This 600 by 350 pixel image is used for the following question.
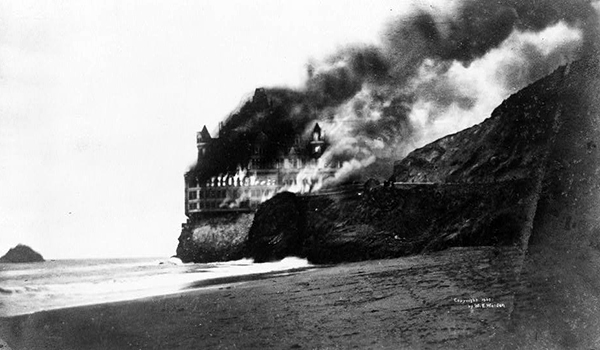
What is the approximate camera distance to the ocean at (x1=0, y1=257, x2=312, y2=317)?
5.02m

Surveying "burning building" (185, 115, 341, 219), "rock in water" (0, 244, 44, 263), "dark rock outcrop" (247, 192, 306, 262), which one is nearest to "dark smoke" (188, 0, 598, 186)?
"burning building" (185, 115, 341, 219)

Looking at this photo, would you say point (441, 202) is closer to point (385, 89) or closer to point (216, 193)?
point (385, 89)

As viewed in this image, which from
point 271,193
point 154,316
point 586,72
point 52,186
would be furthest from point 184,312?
point 586,72

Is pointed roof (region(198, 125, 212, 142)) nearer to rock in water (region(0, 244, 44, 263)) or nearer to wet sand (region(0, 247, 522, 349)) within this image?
wet sand (region(0, 247, 522, 349))

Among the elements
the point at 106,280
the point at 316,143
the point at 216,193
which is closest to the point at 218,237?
the point at 216,193

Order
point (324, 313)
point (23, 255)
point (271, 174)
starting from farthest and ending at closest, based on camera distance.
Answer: point (23, 255), point (271, 174), point (324, 313)

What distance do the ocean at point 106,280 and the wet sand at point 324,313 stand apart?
0.19 feet

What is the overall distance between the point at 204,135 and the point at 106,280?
1.41 m

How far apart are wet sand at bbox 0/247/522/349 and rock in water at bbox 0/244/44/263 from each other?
0.46 meters

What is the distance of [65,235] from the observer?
17.0 ft

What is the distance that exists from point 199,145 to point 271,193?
705 millimetres

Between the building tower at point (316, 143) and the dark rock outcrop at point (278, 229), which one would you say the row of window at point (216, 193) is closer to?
the dark rock outcrop at point (278, 229)

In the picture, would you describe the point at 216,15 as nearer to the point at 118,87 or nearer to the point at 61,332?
the point at 118,87

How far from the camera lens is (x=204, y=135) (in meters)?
5.09
